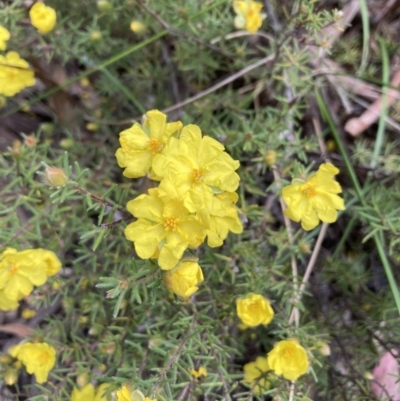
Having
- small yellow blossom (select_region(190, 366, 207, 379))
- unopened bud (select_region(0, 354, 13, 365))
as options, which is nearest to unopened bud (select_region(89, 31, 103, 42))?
unopened bud (select_region(0, 354, 13, 365))

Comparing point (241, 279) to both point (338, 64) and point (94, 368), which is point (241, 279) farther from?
point (338, 64)

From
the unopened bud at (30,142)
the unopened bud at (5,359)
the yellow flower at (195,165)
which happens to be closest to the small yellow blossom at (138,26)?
the unopened bud at (30,142)

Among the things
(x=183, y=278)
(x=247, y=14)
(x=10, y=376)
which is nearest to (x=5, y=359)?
(x=10, y=376)

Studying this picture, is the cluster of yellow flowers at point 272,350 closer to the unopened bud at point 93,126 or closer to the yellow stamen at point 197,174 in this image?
the yellow stamen at point 197,174

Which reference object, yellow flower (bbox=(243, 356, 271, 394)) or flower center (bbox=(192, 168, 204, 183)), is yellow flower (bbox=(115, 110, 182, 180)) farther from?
yellow flower (bbox=(243, 356, 271, 394))

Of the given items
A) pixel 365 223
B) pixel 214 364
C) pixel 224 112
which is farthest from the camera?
pixel 224 112

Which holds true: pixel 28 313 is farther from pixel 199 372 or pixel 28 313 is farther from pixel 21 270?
pixel 199 372

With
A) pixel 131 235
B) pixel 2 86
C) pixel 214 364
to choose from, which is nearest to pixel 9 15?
pixel 2 86
